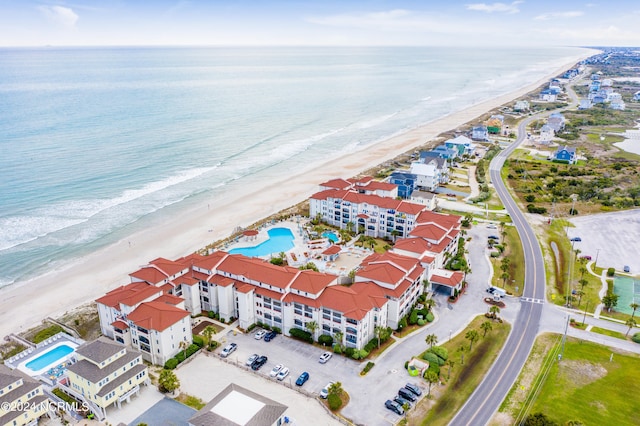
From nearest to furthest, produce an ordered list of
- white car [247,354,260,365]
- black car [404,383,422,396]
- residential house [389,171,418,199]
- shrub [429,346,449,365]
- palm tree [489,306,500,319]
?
black car [404,383,422,396], white car [247,354,260,365], shrub [429,346,449,365], palm tree [489,306,500,319], residential house [389,171,418,199]

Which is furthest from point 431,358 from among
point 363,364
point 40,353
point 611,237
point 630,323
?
point 611,237

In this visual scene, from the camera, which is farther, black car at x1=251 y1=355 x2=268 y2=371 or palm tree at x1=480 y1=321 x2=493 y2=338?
palm tree at x1=480 y1=321 x2=493 y2=338

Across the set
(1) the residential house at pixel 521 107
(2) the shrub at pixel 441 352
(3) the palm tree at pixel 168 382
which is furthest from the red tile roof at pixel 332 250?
(1) the residential house at pixel 521 107

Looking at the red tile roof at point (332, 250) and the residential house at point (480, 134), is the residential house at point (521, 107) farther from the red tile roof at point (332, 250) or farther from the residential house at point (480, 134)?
the red tile roof at point (332, 250)

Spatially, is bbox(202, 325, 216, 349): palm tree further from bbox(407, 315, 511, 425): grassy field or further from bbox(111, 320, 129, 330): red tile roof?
bbox(407, 315, 511, 425): grassy field

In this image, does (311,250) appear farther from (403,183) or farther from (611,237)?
(611,237)

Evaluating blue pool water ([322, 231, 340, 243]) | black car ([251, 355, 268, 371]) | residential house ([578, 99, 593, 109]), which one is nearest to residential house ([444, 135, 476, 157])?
blue pool water ([322, 231, 340, 243])

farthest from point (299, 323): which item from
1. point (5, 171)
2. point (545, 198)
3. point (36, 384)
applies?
point (5, 171)
